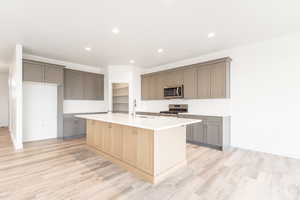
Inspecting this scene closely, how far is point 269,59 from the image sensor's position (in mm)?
3449

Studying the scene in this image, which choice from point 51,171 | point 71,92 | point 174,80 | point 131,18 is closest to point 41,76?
point 71,92

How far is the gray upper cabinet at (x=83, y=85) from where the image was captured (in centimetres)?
501

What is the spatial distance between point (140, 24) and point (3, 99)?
8.49 meters

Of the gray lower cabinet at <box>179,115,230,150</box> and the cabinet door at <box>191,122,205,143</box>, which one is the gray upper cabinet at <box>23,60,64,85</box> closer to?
the gray lower cabinet at <box>179,115,230,150</box>

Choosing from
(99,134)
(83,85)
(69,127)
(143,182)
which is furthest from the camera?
(83,85)

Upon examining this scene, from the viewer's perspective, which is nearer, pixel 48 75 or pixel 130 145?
pixel 130 145

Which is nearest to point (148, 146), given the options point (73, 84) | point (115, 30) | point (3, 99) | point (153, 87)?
point (115, 30)

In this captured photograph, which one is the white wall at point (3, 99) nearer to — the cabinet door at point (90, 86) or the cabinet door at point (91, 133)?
the cabinet door at point (90, 86)

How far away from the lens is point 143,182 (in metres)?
2.23

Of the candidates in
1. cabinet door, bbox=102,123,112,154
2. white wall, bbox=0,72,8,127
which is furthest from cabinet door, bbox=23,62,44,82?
white wall, bbox=0,72,8,127

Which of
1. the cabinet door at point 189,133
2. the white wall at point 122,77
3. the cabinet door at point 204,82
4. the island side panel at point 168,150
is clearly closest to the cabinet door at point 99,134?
the island side panel at point 168,150

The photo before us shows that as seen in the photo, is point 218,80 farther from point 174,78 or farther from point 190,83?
point 174,78

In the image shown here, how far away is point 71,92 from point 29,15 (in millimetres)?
3008

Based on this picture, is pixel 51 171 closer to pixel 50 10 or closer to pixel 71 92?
pixel 50 10
